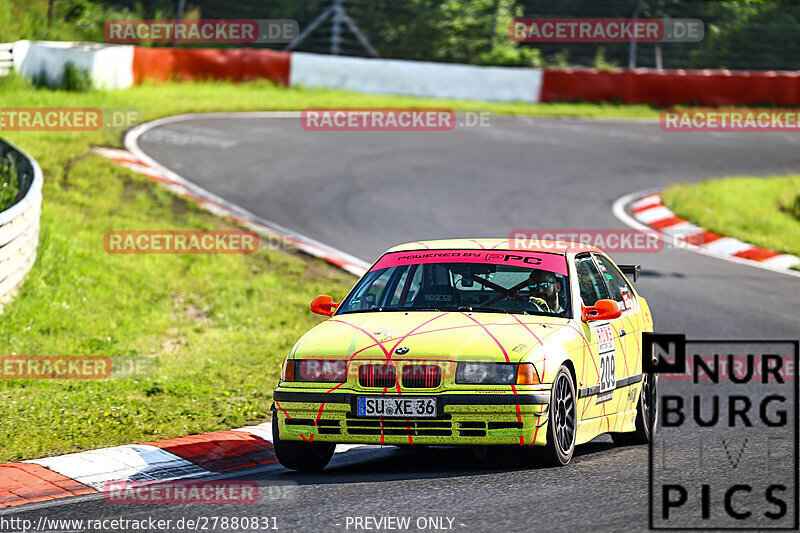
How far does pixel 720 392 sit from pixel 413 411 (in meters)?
4.33

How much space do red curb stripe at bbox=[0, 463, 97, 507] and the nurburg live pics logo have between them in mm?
3306

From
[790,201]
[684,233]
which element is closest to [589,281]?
[684,233]

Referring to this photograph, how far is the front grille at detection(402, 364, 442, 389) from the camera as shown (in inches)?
271

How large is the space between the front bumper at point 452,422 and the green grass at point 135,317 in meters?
1.92

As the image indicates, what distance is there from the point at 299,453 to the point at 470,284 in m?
1.72

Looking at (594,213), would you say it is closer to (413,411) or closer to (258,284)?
(258,284)

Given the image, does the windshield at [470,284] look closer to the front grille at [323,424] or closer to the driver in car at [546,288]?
the driver in car at [546,288]

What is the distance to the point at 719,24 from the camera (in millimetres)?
33281

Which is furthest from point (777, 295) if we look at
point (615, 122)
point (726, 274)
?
point (615, 122)

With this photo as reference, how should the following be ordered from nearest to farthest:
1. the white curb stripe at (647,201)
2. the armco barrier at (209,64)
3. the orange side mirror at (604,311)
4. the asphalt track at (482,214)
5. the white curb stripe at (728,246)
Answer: the asphalt track at (482,214) < the orange side mirror at (604,311) < the white curb stripe at (728,246) < the white curb stripe at (647,201) < the armco barrier at (209,64)

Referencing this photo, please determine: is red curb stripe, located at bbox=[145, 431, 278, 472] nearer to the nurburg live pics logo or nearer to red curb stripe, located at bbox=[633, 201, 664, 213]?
the nurburg live pics logo

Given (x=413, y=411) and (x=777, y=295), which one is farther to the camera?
(x=777, y=295)

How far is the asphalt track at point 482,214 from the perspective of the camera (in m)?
6.15

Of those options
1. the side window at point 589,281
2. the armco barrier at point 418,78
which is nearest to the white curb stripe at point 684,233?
the side window at point 589,281
